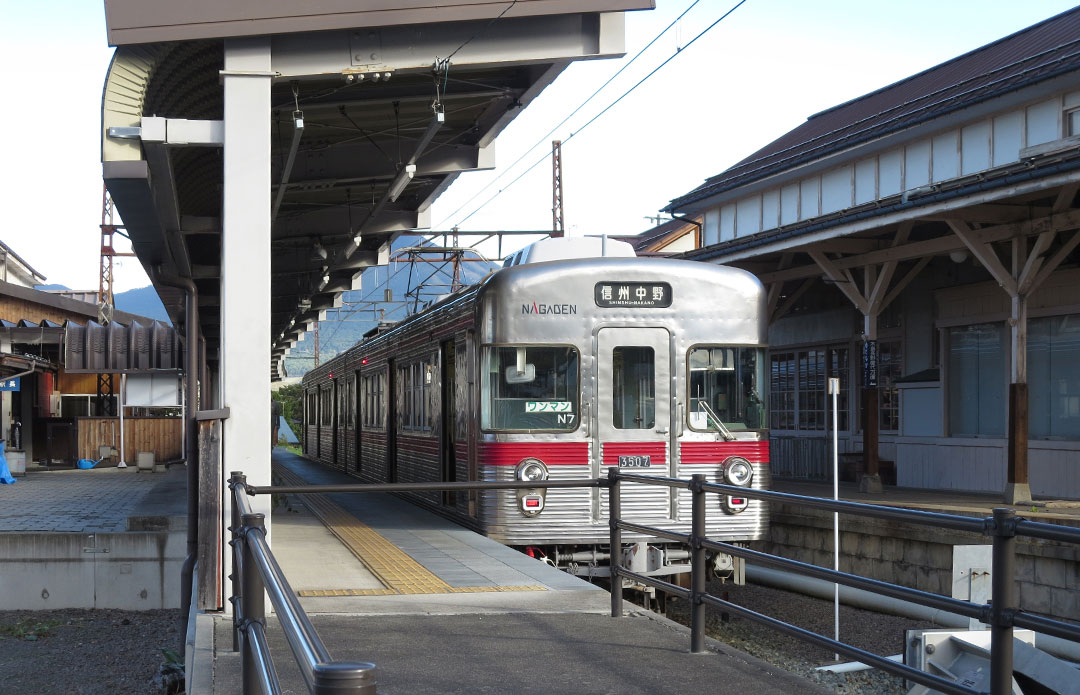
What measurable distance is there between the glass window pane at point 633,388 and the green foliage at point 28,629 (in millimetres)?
6493

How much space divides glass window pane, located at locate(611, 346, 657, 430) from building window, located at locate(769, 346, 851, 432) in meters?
9.79

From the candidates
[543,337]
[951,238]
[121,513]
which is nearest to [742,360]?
[543,337]

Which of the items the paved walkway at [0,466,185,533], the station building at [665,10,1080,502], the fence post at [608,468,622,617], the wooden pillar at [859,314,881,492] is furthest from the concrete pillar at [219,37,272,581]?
the wooden pillar at [859,314,881,492]

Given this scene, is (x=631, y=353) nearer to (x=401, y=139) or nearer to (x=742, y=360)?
(x=742, y=360)

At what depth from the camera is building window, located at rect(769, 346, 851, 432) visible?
21172 millimetres

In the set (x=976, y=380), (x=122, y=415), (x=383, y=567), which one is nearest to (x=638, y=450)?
(x=383, y=567)

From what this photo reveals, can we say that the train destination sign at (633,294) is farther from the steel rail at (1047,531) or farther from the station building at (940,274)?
the steel rail at (1047,531)

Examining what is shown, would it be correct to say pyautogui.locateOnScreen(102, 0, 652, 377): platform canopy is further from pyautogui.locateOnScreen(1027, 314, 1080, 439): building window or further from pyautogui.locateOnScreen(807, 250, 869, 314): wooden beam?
pyautogui.locateOnScreen(1027, 314, 1080, 439): building window

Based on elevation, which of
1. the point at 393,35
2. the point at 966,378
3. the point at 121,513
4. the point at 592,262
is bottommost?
the point at 121,513

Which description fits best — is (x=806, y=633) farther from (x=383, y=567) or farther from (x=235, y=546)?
(x=383, y=567)

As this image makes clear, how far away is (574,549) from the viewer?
11.0 meters

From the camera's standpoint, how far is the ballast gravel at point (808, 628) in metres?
9.58

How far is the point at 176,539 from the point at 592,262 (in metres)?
6.18

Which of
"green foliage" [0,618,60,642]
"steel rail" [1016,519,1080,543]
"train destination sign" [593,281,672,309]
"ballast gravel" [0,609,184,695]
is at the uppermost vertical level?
"train destination sign" [593,281,672,309]
